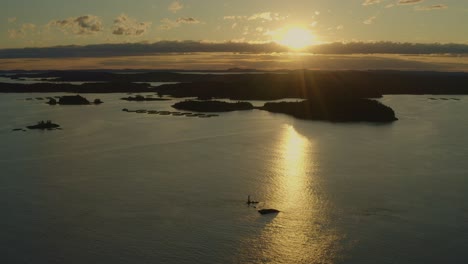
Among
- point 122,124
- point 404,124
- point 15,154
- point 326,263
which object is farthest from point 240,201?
point 404,124

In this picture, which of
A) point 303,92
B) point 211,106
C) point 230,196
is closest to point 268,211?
point 230,196

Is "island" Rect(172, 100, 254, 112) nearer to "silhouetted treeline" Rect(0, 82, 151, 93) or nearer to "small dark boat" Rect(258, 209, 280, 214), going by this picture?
"silhouetted treeline" Rect(0, 82, 151, 93)

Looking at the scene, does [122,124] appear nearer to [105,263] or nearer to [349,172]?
[349,172]

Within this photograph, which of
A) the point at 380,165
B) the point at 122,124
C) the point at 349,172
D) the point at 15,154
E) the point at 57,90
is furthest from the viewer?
the point at 57,90

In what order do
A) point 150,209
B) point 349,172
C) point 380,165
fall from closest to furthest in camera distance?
1. point 150,209
2. point 349,172
3. point 380,165

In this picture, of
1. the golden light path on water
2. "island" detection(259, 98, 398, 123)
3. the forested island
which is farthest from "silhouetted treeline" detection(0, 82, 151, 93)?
the golden light path on water

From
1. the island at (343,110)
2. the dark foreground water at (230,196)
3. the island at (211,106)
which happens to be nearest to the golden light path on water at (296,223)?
the dark foreground water at (230,196)
